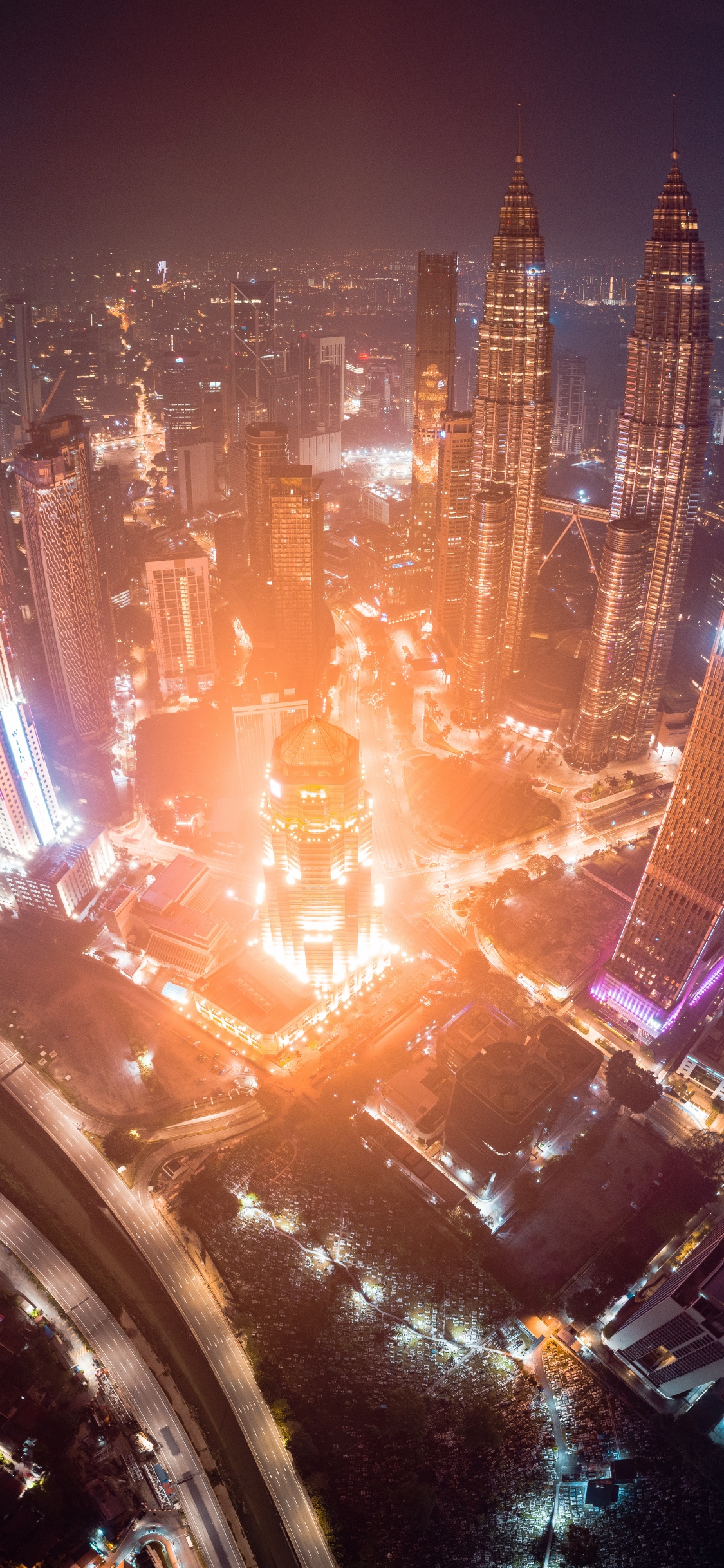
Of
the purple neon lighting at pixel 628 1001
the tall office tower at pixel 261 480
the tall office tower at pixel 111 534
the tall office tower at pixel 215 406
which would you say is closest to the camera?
the purple neon lighting at pixel 628 1001

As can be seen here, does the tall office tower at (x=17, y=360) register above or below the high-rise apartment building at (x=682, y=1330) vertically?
above

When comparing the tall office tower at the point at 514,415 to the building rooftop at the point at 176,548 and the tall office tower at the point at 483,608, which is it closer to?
the tall office tower at the point at 483,608

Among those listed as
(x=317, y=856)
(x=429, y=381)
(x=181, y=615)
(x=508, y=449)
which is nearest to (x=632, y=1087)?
(x=317, y=856)

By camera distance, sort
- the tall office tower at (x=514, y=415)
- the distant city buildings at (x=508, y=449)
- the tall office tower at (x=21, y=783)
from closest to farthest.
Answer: the tall office tower at (x=21, y=783) < the tall office tower at (x=514, y=415) < the distant city buildings at (x=508, y=449)

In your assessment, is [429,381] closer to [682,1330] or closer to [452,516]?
Result: [452,516]

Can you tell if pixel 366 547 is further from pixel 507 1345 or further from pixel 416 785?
pixel 507 1345

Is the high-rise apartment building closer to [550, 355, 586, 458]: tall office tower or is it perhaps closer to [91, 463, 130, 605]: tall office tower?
[91, 463, 130, 605]: tall office tower

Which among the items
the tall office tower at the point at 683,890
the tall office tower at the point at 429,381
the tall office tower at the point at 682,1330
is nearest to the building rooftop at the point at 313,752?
the tall office tower at the point at 683,890

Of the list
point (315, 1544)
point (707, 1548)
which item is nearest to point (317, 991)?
point (315, 1544)
